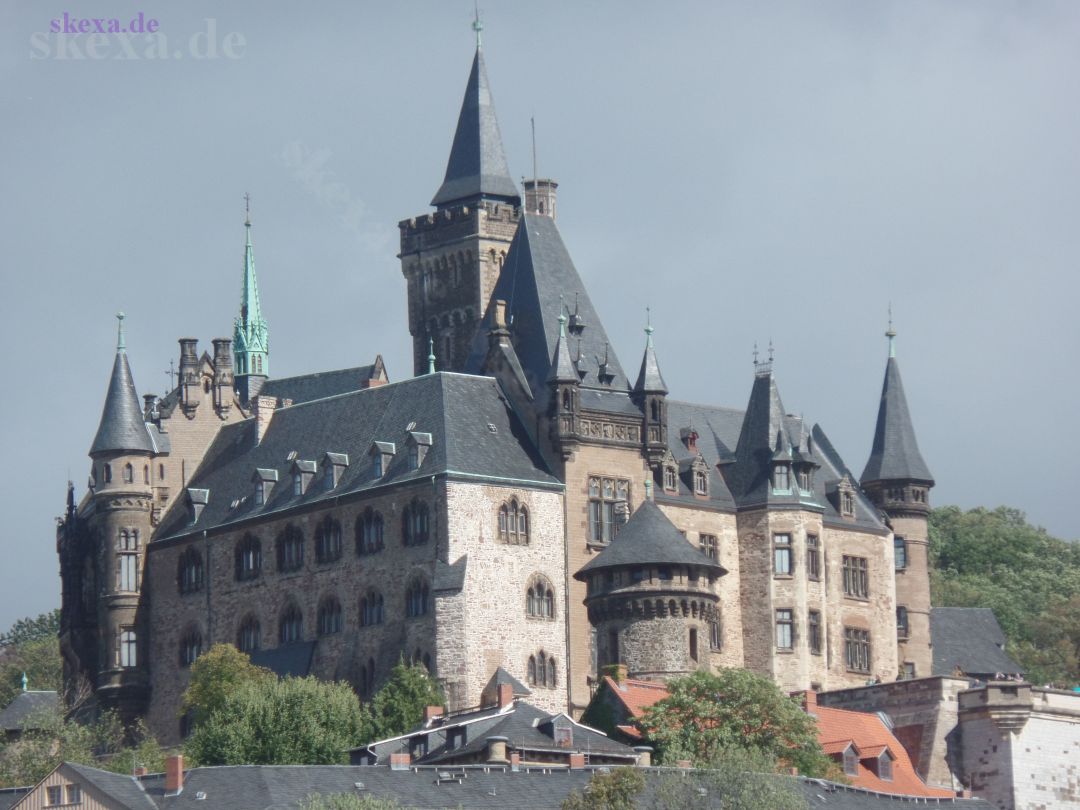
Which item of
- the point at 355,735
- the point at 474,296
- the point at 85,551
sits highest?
the point at 474,296

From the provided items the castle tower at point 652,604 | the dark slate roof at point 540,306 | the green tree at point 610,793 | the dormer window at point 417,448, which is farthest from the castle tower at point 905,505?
the green tree at point 610,793

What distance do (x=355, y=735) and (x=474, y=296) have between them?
128 ft

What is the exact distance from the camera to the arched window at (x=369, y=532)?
12444 centimetres

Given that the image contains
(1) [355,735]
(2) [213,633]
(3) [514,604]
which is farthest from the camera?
(2) [213,633]

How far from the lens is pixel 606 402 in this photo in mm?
127062

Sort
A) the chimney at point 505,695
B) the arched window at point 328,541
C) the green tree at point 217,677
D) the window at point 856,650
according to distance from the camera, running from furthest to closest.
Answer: the window at point 856,650 < the arched window at point 328,541 < the green tree at point 217,677 < the chimney at point 505,695

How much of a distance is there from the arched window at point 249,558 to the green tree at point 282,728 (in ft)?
48.8

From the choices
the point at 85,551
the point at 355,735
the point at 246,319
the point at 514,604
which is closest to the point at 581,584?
the point at 514,604

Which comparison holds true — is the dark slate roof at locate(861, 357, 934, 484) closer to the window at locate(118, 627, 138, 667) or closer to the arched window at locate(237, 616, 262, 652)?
the arched window at locate(237, 616, 262, 652)

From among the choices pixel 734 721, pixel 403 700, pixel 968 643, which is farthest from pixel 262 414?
pixel 734 721

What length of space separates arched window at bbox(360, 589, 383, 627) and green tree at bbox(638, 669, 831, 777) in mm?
17328

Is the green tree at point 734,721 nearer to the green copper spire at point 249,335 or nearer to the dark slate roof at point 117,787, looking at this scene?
the dark slate roof at point 117,787

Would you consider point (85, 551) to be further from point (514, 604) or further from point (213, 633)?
point (514, 604)

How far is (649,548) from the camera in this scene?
120 metres
